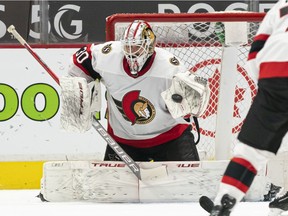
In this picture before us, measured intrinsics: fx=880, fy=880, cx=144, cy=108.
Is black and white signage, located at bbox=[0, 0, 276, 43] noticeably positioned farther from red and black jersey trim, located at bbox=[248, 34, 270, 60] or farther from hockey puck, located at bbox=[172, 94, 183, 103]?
red and black jersey trim, located at bbox=[248, 34, 270, 60]

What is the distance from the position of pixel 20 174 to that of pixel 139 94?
138 centimetres

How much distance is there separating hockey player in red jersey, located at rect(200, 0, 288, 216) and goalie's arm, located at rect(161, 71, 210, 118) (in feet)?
3.79

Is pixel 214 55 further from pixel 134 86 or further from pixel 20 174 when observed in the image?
pixel 20 174

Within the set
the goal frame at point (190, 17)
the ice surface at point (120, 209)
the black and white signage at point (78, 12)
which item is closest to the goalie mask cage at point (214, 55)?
the goal frame at point (190, 17)

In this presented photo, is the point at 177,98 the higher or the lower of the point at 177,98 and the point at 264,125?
the lower

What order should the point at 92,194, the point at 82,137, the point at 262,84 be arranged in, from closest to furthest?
the point at 262,84 < the point at 92,194 < the point at 82,137

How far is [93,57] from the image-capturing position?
377 centimetres

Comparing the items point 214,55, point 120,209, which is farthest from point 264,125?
point 214,55

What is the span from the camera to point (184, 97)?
3551 mm

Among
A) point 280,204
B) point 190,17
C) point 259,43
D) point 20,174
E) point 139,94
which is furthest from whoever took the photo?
point 20,174

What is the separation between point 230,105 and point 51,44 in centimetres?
140

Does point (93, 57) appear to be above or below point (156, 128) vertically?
above

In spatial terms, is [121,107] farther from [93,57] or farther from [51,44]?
[51,44]

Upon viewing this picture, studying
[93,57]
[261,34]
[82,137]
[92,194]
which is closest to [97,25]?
[82,137]
